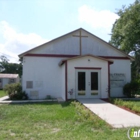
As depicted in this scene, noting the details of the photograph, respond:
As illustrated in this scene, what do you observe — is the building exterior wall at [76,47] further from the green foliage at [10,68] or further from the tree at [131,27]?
the green foliage at [10,68]

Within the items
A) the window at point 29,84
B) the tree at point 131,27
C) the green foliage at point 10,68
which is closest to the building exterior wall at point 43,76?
the window at point 29,84

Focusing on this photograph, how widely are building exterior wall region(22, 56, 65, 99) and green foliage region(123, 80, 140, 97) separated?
5748mm

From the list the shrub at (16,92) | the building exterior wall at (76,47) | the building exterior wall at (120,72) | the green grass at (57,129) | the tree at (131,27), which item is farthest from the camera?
the tree at (131,27)

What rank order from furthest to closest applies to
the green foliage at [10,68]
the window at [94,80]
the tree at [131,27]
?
the green foliage at [10,68] → the tree at [131,27] → the window at [94,80]

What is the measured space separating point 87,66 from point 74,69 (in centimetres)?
107

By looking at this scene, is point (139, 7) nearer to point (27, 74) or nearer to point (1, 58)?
point (27, 74)

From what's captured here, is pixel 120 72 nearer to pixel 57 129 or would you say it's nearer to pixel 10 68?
pixel 57 129

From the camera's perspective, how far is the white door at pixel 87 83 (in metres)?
13.7

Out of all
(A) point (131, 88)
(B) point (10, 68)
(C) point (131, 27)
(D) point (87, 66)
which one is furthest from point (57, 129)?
(B) point (10, 68)

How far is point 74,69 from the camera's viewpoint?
537 inches

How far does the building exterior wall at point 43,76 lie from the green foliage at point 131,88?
5748 mm

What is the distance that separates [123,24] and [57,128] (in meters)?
21.5

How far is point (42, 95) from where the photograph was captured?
15242mm

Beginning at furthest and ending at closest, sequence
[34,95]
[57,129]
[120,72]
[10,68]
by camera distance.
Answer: [10,68]
[120,72]
[34,95]
[57,129]
